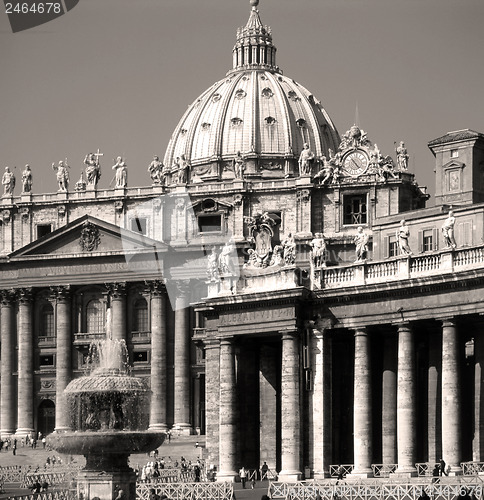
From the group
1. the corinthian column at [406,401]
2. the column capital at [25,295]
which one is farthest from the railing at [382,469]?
the column capital at [25,295]

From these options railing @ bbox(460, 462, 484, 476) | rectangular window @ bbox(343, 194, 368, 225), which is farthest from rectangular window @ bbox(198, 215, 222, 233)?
railing @ bbox(460, 462, 484, 476)

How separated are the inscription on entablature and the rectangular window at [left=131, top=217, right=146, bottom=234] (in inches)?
2348

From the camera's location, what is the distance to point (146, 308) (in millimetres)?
155375

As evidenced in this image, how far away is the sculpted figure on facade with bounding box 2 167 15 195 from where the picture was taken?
163125 mm

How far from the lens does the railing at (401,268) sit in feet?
284

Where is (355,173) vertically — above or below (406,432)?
above

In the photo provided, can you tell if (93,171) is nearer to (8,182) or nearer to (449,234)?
(8,182)

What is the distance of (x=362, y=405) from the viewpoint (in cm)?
9150

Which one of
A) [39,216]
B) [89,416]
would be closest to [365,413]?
[89,416]

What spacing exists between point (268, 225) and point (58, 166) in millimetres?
64890

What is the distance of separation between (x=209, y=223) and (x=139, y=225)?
6.32 meters

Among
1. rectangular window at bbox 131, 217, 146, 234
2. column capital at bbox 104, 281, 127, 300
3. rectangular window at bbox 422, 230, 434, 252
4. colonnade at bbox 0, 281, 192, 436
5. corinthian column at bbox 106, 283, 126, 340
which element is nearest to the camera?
rectangular window at bbox 422, 230, 434, 252

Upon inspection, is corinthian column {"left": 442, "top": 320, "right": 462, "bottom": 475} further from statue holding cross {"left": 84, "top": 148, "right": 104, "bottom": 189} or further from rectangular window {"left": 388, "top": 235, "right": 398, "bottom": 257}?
statue holding cross {"left": 84, "top": 148, "right": 104, "bottom": 189}

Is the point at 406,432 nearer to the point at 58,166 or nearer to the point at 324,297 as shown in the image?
the point at 324,297
